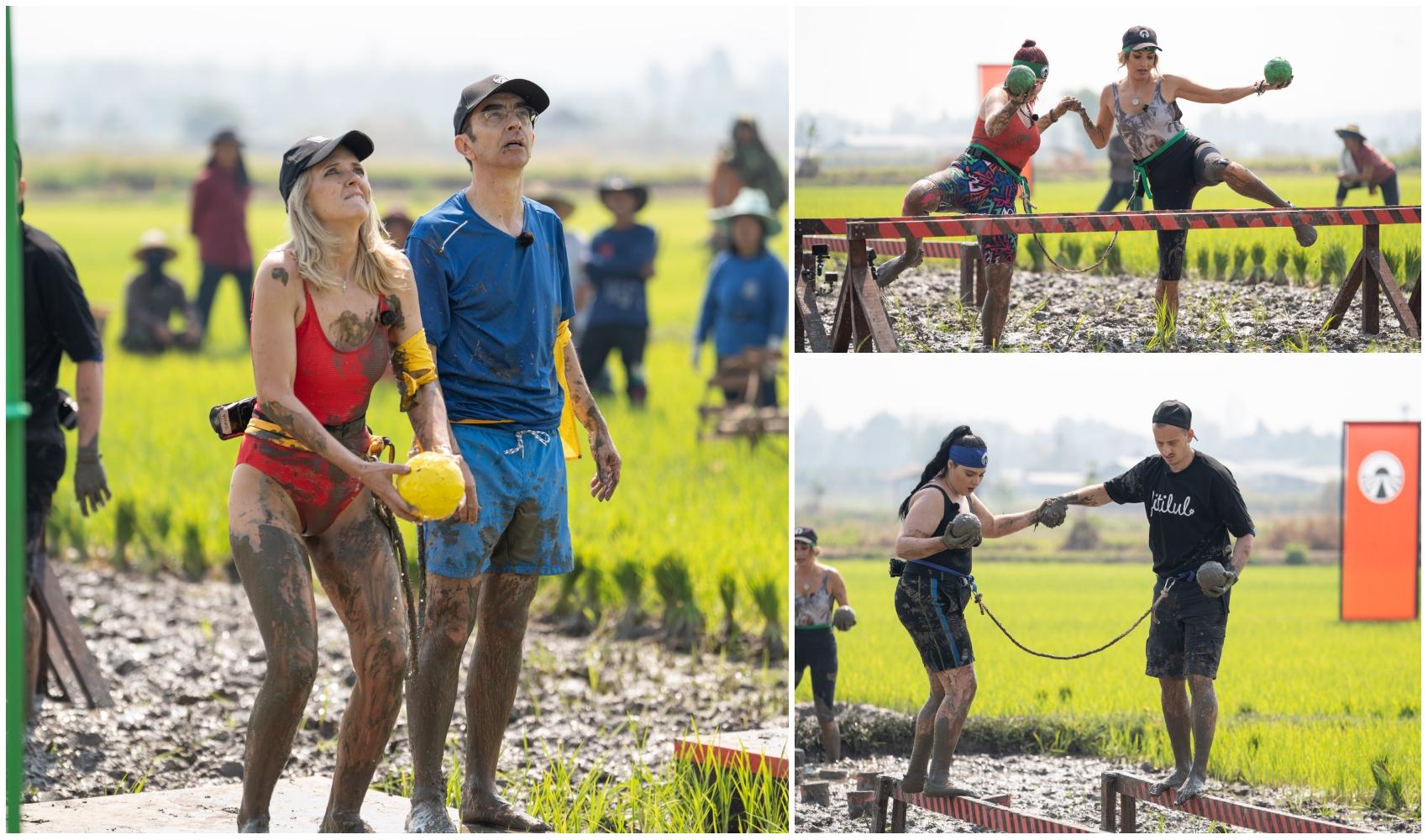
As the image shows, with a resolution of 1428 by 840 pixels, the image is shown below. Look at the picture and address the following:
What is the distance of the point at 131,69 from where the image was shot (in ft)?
563

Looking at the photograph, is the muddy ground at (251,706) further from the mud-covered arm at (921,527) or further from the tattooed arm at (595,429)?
the mud-covered arm at (921,527)

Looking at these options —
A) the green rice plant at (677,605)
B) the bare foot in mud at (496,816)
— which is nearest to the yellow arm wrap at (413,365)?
the bare foot in mud at (496,816)

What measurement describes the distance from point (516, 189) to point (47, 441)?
269 centimetres

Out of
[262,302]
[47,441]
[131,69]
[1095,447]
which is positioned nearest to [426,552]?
[262,302]

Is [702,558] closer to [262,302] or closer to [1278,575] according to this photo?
[1278,575]

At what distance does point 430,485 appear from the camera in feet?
14.8

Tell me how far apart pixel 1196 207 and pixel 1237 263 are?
0.67 ft

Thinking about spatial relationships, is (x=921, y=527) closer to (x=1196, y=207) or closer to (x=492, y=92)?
(x=1196, y=207)

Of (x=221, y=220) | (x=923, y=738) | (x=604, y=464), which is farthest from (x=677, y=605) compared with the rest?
(x=221, y=220)

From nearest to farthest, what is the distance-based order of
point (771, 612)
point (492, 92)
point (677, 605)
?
point (492, 92)
point (771, 612)
point (677, 605)

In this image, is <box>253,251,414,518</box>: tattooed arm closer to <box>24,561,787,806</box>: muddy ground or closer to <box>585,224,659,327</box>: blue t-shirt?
<box>24,561,787,806</box>: muddy ground

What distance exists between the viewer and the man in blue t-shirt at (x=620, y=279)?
13312mm

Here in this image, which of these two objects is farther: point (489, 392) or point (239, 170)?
point (239, 170)

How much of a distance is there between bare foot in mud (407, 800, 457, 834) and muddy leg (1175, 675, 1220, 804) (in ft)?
6.90
